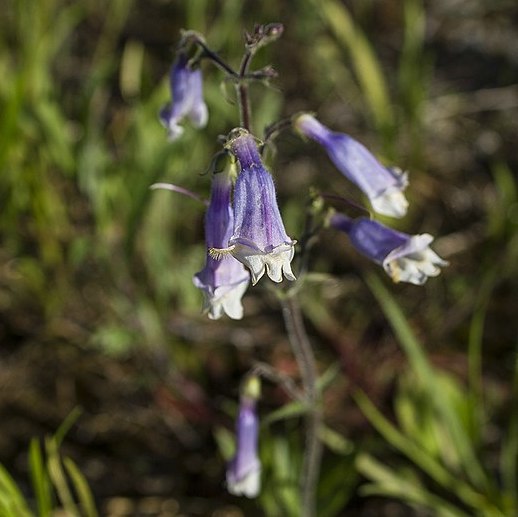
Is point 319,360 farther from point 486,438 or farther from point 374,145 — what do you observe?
point 374,145

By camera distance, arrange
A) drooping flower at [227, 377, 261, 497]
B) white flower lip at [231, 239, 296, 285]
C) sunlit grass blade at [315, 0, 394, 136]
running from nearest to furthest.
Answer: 1. white flower lip at [231, 239, 296, 285]
2. drooping flower at [227, 377, 261, 497]
3. sunlit grass blade at [315, 0, 394, 136]

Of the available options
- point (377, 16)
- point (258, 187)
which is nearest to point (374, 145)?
point (377, 16)

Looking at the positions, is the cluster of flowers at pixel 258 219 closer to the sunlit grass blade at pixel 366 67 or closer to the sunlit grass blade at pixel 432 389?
the sunlit grass blade at pixel 432 389

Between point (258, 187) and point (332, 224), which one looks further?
point (332, 224)

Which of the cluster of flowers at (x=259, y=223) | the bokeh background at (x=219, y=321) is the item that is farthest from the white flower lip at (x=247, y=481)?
the cluster of flowers at (x=259, y=223)

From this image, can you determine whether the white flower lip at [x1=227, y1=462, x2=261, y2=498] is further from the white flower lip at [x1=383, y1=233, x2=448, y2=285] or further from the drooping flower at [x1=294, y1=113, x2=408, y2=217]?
the drooping flower at [x1=294, y1=113, x2=408, y2=217]

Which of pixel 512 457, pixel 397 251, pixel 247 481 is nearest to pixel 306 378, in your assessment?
pixel 247 481

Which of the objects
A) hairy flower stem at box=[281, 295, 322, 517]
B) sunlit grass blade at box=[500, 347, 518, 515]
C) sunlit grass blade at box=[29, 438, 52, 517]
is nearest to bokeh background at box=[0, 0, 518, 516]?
sunlit grass blade at box=[500, 347, 518, 515]

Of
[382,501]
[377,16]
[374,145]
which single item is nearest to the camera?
[382,501]
